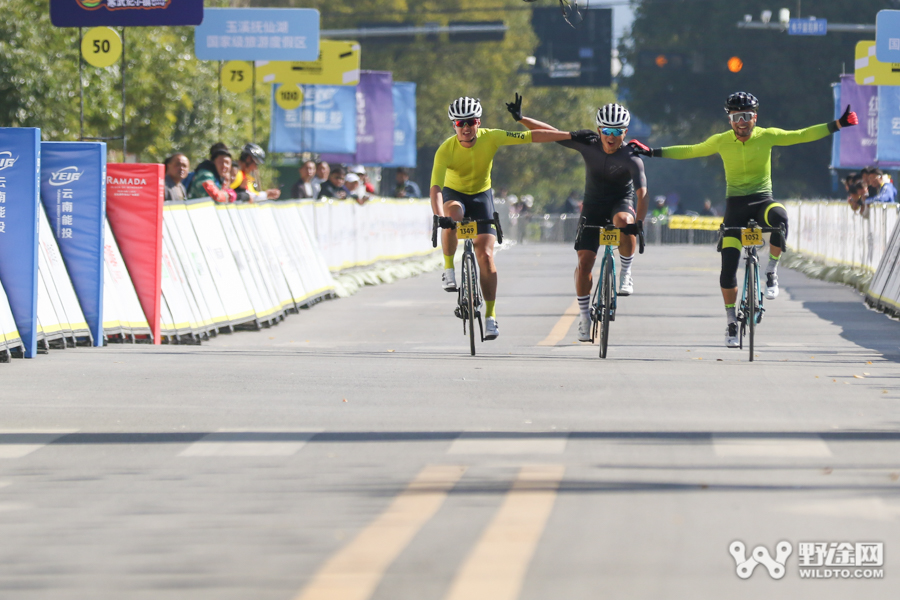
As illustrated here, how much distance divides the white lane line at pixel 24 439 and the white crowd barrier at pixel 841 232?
49.3 ft

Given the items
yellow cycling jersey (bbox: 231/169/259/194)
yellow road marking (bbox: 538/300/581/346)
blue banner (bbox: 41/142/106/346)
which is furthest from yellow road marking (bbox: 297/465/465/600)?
yellow cycling jersey (bbox: 231/169/259/194)

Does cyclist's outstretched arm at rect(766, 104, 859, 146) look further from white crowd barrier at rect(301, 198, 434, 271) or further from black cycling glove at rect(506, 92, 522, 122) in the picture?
white crowd barrier at rect(301, 198, 434, 271)

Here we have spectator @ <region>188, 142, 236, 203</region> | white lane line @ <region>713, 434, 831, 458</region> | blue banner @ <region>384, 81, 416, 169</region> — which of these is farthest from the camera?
blue banner @ <region>384, 81, 416, 169</region>

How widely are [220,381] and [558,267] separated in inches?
939

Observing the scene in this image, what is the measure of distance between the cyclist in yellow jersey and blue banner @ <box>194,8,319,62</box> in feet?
49.8

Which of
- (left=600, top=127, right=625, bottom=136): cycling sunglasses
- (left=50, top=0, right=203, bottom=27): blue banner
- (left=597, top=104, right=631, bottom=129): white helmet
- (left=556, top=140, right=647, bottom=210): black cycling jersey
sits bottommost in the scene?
(left=556, top=140, right=647, bottom=210): black cycling jersey

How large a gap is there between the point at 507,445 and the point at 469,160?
5619mm

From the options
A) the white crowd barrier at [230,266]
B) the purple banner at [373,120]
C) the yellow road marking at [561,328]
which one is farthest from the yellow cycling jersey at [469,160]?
the purple banner at [373,120]

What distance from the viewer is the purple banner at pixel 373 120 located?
130ft

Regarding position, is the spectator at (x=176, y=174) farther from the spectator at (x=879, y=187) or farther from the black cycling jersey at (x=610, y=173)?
the spectator at (x=879, y=187)

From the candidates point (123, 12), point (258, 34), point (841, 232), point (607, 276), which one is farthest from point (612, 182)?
point (841, 232)

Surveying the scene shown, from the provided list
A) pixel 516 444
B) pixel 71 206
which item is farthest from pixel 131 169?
pixel 516 444

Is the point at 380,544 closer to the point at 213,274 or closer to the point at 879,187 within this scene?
the point at 213,274

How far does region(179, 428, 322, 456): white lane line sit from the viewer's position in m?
7.65
